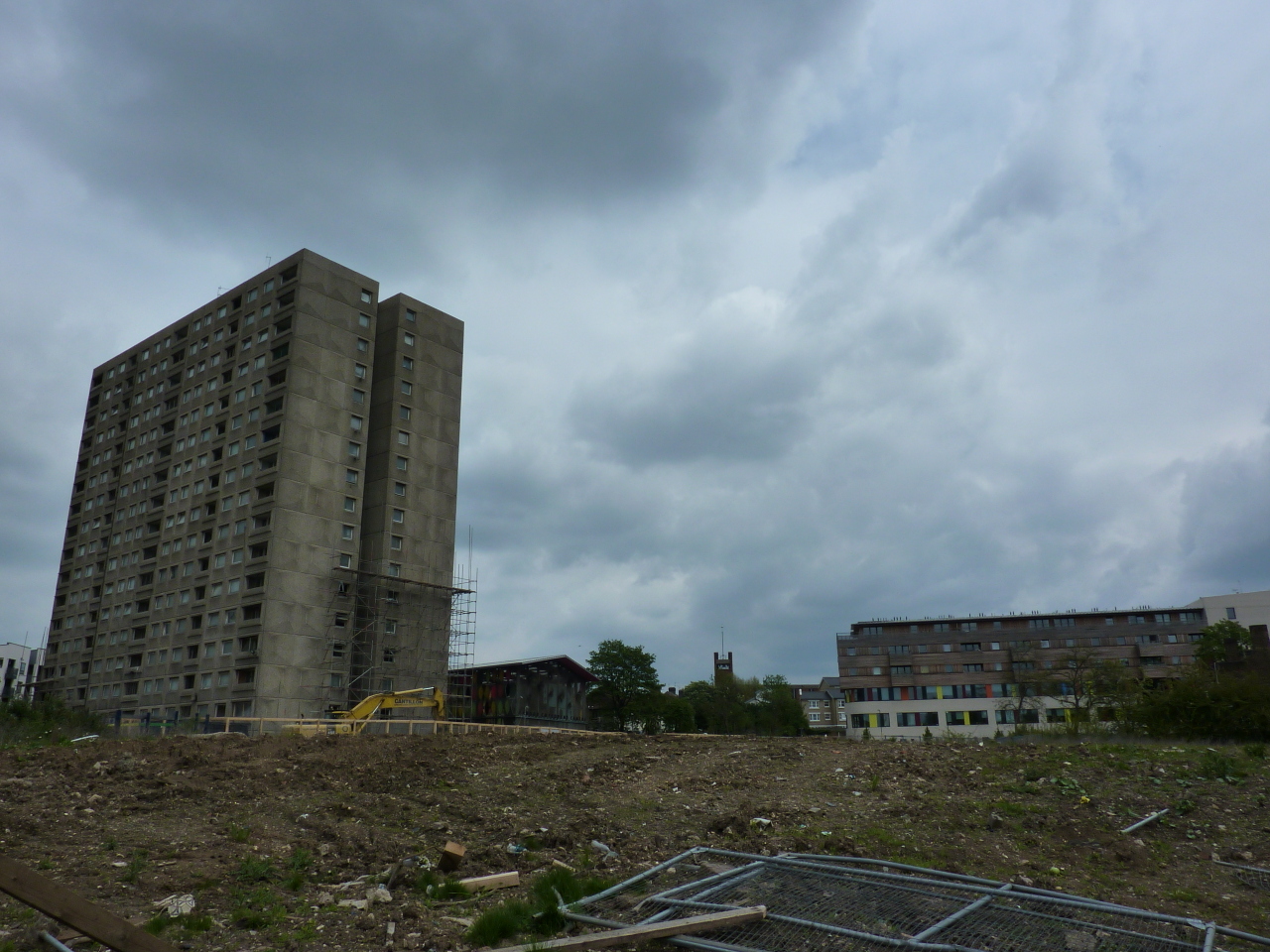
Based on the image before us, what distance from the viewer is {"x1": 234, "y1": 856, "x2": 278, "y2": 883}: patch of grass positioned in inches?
477

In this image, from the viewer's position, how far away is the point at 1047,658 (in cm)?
10188

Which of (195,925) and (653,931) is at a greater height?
(653,931)

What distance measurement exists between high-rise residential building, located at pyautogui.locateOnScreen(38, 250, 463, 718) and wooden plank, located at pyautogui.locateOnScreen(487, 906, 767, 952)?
5501 cm

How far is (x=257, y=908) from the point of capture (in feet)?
35.6

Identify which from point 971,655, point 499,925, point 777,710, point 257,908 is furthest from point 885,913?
point 777,710

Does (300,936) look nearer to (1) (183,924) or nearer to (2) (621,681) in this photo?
(1) (183,924)

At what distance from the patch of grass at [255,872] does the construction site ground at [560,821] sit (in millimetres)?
27

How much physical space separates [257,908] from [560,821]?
5.83 meters

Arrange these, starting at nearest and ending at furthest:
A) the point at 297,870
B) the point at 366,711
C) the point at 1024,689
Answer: the point at 297,870 < the point at 366,711 < the point at 1024,689

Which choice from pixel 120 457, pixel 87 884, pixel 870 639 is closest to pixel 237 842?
pixel 87 884

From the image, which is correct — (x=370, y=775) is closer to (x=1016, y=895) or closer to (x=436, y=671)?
(x=1016, y=895)

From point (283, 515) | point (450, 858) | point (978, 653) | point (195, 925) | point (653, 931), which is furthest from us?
point (978, 653)

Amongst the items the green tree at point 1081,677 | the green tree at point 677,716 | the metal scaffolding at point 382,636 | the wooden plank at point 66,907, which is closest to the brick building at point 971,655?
the green tree at point 1081,677

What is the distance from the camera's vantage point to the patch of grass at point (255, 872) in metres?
12.1
